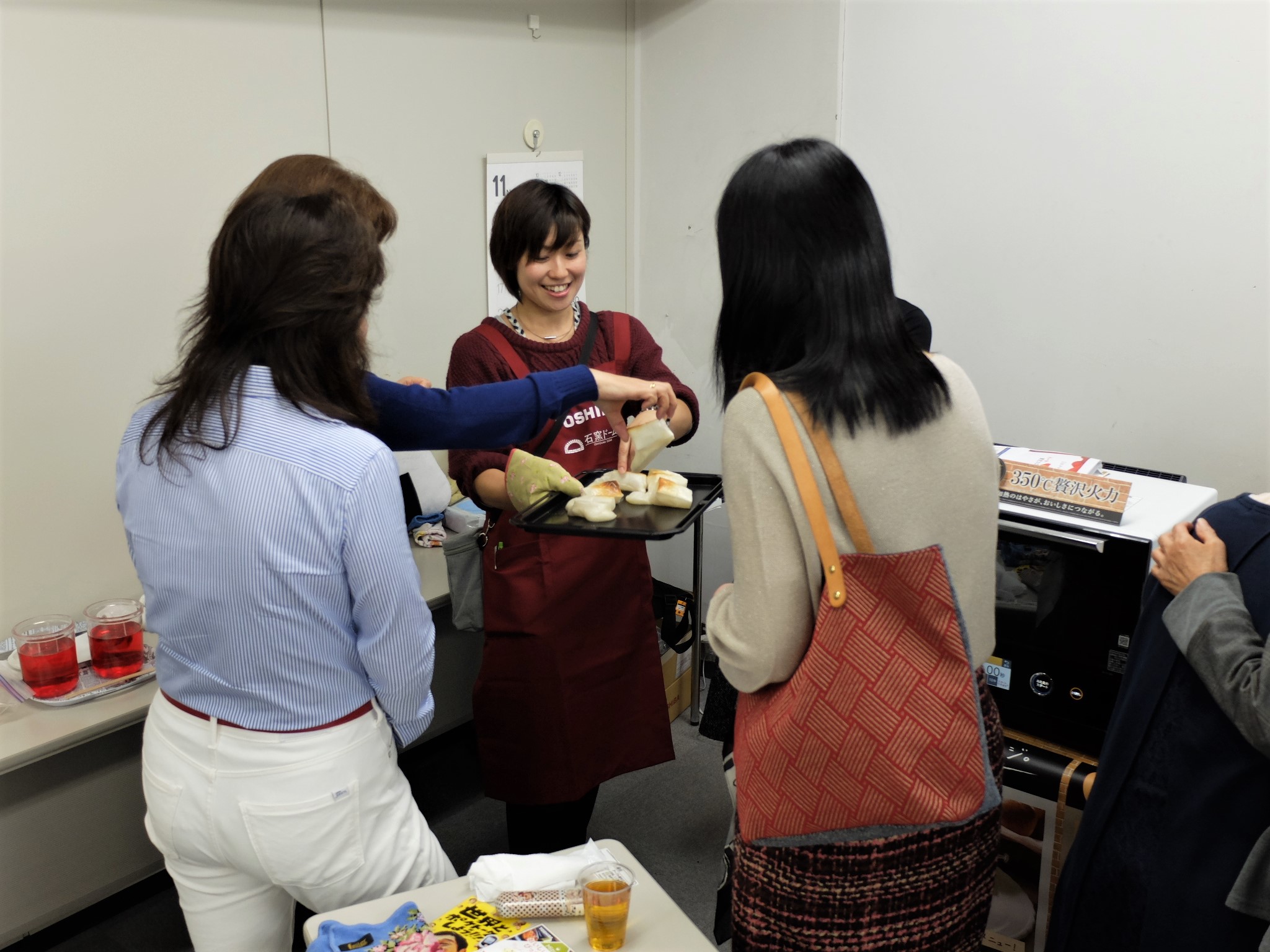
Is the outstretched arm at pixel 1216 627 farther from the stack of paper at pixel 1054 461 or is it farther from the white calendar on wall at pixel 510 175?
the white calendar on wall at pixel 510 175

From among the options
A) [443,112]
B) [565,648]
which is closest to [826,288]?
[565,648]

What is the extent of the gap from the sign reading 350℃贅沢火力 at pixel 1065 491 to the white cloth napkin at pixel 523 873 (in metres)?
0.99

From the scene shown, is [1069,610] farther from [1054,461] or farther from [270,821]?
[270,821]

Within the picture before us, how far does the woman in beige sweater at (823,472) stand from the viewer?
110cm

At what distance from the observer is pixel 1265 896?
1.24 meters

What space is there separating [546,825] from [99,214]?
1.71m

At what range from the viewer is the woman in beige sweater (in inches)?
43.5

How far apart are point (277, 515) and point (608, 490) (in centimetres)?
77

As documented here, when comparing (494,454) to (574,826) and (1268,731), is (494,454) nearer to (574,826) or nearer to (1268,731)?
(574,826)

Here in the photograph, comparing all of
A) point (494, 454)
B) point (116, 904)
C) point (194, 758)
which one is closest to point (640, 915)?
point (194, 758)

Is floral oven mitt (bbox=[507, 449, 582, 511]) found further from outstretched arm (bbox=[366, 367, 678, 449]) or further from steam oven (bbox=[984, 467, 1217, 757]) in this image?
steam oven (bbox=[984, 467, 1217, 757])

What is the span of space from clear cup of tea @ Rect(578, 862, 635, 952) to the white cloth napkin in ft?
0.20

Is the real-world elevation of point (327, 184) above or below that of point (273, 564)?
above

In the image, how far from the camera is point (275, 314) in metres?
1.19
